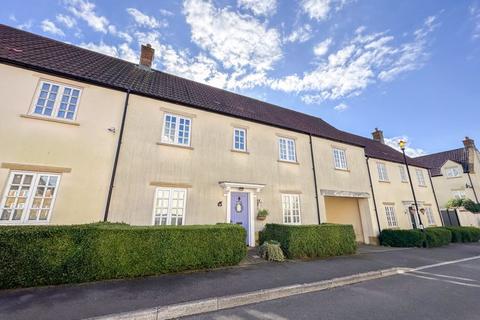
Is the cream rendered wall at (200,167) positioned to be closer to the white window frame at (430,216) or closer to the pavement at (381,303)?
the pavement at (381,303)

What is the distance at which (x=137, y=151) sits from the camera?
364 inches

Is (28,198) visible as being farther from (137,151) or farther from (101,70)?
(101,70)

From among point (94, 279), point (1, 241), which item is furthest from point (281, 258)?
point (1, 241)

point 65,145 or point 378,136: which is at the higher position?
point 378,136

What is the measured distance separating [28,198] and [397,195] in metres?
23.2

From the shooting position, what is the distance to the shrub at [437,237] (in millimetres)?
14234

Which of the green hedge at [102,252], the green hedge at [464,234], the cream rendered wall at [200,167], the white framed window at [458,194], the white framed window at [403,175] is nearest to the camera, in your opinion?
the green hedge at [102,252]

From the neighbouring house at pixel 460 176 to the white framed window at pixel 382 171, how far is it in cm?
1125

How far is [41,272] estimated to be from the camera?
16.6ft

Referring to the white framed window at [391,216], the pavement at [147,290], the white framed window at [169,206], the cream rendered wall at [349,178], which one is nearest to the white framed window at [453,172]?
the white framed window at [391,216]

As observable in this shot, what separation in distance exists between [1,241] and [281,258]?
8281 millimetres

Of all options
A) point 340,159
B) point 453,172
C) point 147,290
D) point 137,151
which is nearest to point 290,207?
point 340,159

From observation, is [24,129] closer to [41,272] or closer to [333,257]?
[41,272]

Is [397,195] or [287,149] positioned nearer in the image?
[287,149]
